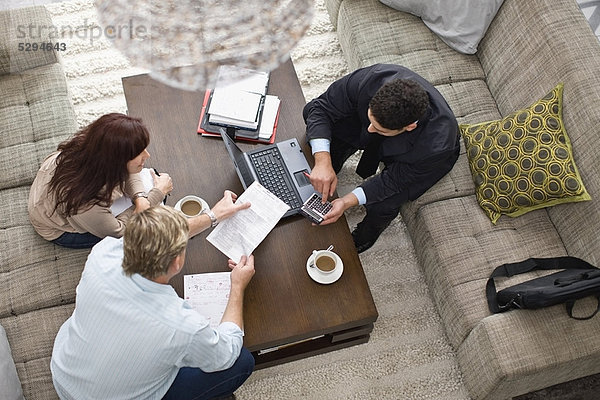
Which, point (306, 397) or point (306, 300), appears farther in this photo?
point (306, 397)

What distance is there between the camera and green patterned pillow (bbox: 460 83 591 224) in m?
2.34

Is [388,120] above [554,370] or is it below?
above

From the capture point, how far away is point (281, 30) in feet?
11.3

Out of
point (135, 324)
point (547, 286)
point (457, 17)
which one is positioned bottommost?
point (547, 286)

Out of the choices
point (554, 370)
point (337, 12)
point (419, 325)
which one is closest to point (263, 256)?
point (419, 325)

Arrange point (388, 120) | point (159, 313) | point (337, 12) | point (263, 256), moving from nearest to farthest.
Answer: point (159, 313)
point (388, 120)
point (263, 256)
point (337, 12)

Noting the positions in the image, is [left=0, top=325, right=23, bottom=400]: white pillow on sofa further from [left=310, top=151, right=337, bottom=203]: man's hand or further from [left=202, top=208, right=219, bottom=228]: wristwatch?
[left=310, top=151, right=337, bottom=203]: man's hand

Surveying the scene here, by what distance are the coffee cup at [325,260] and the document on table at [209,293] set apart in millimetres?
313

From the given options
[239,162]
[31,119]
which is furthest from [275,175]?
[31,119]

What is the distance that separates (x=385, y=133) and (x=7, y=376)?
5.00ft

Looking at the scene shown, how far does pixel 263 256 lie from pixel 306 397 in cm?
68

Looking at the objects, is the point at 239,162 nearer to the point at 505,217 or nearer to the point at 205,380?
the point at 205,380

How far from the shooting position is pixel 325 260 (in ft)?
7.06

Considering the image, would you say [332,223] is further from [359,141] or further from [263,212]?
[359,141]
